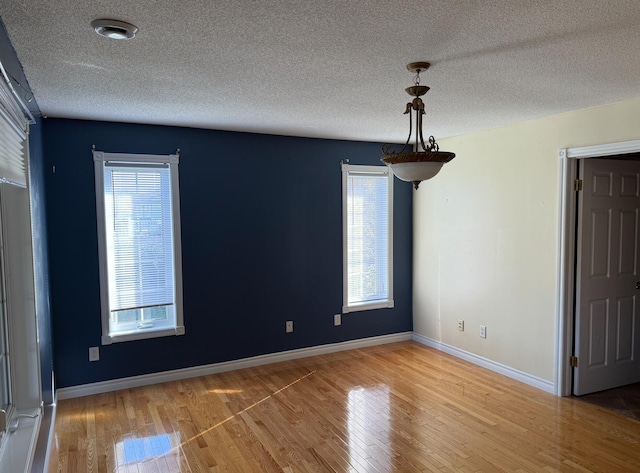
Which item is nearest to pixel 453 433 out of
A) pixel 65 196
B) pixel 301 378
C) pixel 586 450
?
pixel 586 450

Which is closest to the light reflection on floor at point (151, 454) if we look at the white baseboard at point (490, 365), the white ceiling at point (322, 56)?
the white ceiling at point (322, 56)

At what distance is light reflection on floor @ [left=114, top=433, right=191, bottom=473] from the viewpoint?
290cm

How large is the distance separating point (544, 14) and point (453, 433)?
8.89 feet

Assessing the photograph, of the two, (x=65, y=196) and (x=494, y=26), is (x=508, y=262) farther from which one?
(x=65, y=196)

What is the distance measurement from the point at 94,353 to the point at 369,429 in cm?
245

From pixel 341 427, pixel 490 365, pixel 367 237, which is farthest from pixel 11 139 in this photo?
pixel 490 365

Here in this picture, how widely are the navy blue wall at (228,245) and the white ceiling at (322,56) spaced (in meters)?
0.53

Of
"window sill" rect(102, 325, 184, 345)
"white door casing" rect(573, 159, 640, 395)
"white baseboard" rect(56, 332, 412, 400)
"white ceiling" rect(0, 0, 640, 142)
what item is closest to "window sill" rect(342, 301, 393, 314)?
"white baseboard" rect(56, 332, 412, 400)

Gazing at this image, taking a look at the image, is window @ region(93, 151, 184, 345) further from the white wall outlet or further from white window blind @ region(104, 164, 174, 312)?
the white wall outlet

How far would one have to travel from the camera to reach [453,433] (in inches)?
131

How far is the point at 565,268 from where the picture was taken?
389 centimetres

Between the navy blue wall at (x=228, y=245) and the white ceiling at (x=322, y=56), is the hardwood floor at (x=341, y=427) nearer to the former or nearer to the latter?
the navy blue wall at (x=228, y=245)

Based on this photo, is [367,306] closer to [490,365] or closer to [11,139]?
[490,365]

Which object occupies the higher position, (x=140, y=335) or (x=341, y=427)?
(x=140, y=335)
